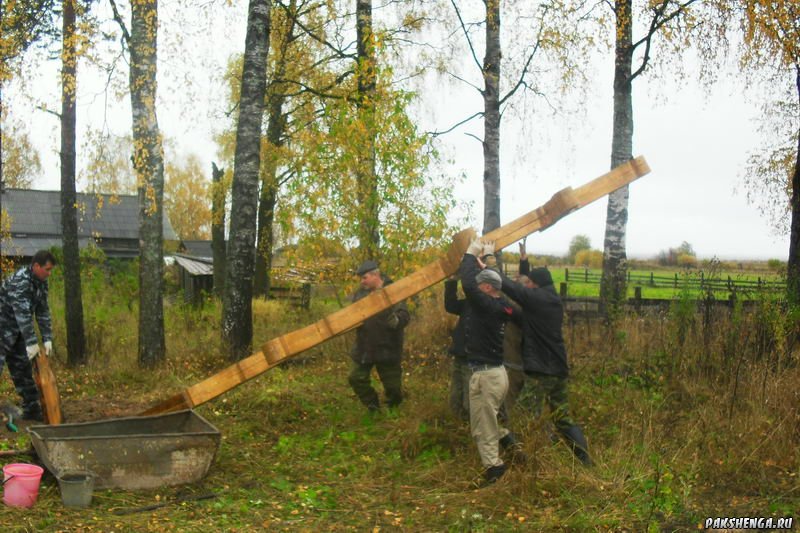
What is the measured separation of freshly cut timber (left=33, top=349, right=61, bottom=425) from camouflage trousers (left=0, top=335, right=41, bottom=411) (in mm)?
604

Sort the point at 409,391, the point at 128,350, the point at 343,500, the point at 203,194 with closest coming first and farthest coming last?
the point at 343,500
the point at 409,391
the point at 128,350
the point at 203,194

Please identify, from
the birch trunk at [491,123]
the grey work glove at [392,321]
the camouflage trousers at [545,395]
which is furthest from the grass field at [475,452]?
the birch trunk at [491,123]

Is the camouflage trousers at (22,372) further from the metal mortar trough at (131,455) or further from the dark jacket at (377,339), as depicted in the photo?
the dark jacket at (377,339)

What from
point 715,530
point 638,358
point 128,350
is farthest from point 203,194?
point 715,530

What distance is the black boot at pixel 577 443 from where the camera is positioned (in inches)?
267

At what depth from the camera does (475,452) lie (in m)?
6.91

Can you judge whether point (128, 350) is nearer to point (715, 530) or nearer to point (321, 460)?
point (321, 460)

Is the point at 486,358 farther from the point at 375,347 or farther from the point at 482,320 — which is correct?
the point at 375,347

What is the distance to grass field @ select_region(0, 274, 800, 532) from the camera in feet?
18.8

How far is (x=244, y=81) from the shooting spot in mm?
11086

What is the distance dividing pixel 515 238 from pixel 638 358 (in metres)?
3.89

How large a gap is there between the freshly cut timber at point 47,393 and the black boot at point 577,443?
498cm

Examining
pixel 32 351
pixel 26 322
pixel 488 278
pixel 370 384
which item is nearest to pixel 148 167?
pixel 26 322

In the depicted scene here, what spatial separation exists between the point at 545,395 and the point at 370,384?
2340mm
